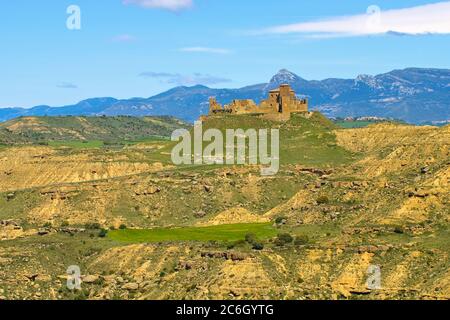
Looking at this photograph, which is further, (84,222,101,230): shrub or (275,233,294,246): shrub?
(84,222,101,230): shrub

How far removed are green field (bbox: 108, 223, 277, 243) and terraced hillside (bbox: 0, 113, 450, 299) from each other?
0.22 m

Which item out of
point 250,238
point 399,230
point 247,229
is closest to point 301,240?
point 250,238

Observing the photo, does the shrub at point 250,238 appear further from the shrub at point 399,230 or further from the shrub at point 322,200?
the shrub at point 399,230

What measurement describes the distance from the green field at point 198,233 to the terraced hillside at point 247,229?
0.22m

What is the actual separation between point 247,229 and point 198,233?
5503mm

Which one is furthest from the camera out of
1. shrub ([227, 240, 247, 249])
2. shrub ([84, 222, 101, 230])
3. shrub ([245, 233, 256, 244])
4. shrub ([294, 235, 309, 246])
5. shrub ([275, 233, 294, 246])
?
shrub ([84, 222, 101, 230])

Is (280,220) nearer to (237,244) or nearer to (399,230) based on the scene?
(237,244)

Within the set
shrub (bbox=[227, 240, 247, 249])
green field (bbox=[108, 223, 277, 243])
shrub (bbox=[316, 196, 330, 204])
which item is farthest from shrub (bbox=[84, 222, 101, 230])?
shrub (bbox=[227, 240, 247, 249])

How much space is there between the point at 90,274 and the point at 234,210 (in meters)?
34.0

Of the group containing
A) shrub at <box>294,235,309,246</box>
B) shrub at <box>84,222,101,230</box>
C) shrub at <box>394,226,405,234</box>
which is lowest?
shrub at <box>84,222,101,230</box>

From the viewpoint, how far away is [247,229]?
429 feet

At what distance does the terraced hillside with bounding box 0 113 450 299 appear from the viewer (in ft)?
329

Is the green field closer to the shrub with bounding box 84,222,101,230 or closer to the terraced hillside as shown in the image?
the terraced hillside
